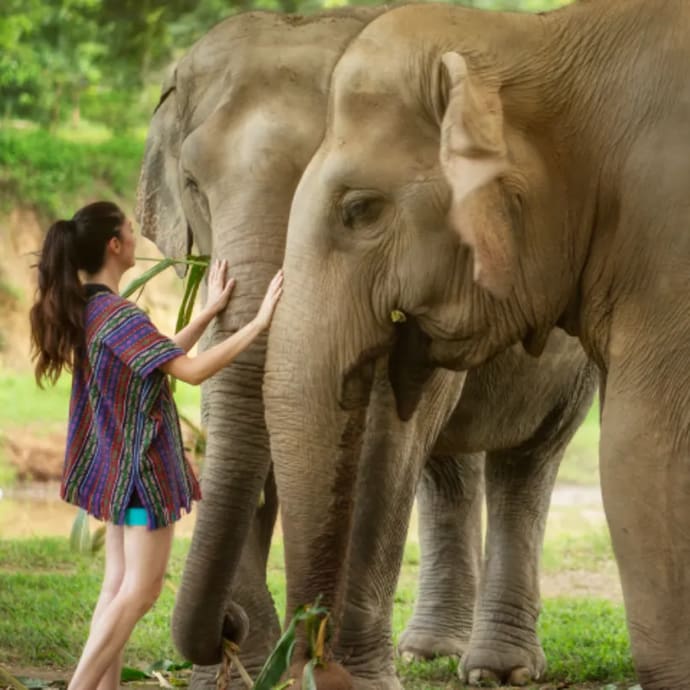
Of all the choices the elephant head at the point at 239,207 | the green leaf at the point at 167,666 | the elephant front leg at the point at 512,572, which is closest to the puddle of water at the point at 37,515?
the elephant front leg at the point at 512,572

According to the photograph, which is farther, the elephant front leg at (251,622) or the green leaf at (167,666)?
the green leaf at (167,666)

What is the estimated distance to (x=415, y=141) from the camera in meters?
5.02

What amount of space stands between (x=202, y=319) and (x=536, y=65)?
3.82ft

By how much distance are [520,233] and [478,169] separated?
0.78ft

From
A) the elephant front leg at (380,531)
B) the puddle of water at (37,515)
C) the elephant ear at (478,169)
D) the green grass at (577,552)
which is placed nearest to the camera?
the elephant ear at (478,169)

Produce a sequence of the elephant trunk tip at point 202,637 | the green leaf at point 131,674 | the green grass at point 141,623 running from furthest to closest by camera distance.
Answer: the green grass at point 141,623, the green leaf at point 131,674, the elephant trunk tip at point 202,637

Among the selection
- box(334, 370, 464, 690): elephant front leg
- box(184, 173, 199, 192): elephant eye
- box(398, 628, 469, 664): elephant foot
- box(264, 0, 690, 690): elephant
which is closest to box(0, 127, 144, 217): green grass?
box(398, 628, 469, 664): elephant foot

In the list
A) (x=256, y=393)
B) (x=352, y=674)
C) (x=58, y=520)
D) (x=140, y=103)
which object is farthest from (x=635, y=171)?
(x=140, y=103)

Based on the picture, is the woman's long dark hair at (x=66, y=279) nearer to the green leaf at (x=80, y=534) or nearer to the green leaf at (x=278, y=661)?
the green leaf at (x=278, y=661)

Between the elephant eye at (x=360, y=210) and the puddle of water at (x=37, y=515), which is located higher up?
the elephant eye at (x=360, y=210)

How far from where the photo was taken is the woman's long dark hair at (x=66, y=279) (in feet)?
17.4

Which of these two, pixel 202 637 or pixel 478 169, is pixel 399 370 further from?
pixel 202 637

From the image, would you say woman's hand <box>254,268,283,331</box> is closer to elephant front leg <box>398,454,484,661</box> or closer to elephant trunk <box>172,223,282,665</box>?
elephant trunk <box>172,223,282,665</box>

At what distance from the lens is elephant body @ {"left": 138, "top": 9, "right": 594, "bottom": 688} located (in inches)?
220
